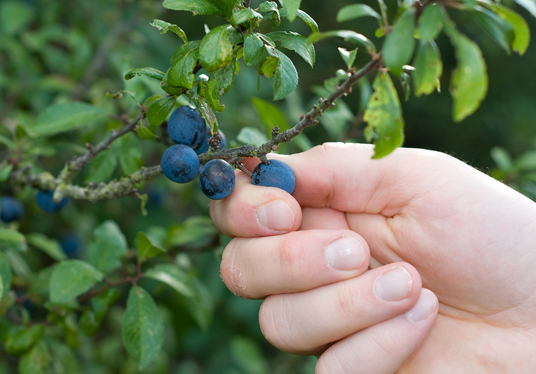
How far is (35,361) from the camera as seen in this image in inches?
56.2

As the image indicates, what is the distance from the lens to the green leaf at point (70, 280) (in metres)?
1.29

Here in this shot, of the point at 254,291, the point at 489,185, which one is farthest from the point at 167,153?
the point at 489,185

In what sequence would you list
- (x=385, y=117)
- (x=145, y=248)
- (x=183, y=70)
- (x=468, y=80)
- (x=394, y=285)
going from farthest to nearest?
(x=145, y=248) → (x=394, y=285) → (x=183, y=70) → (x=385, y=117) → (x=468, y=80)

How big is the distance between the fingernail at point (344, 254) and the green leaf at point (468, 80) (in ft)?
1.91

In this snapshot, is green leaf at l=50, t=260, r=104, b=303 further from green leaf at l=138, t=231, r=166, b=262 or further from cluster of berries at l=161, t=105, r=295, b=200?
cluster of berries at l=161, t=105, r=295, b=200

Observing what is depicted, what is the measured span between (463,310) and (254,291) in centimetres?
66

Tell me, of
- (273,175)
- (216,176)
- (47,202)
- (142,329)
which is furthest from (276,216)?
(47,202)

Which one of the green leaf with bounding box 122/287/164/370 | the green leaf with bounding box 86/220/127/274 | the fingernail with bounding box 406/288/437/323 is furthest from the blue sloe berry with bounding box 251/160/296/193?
the green leaf with bounding box 86/220/127/274

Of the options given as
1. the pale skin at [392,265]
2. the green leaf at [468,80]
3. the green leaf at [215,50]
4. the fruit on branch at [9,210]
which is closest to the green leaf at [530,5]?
the green leaf at [468,80]

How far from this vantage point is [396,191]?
51.1 inches

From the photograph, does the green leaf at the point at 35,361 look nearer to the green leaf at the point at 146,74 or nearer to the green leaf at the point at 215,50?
the green leaf at the point at 146,74

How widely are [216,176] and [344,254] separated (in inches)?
16.4

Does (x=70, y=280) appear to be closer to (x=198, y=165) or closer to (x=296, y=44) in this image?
(x=198, y=165)

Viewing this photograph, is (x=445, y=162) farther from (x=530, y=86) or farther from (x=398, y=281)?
(x=530, y=86)
